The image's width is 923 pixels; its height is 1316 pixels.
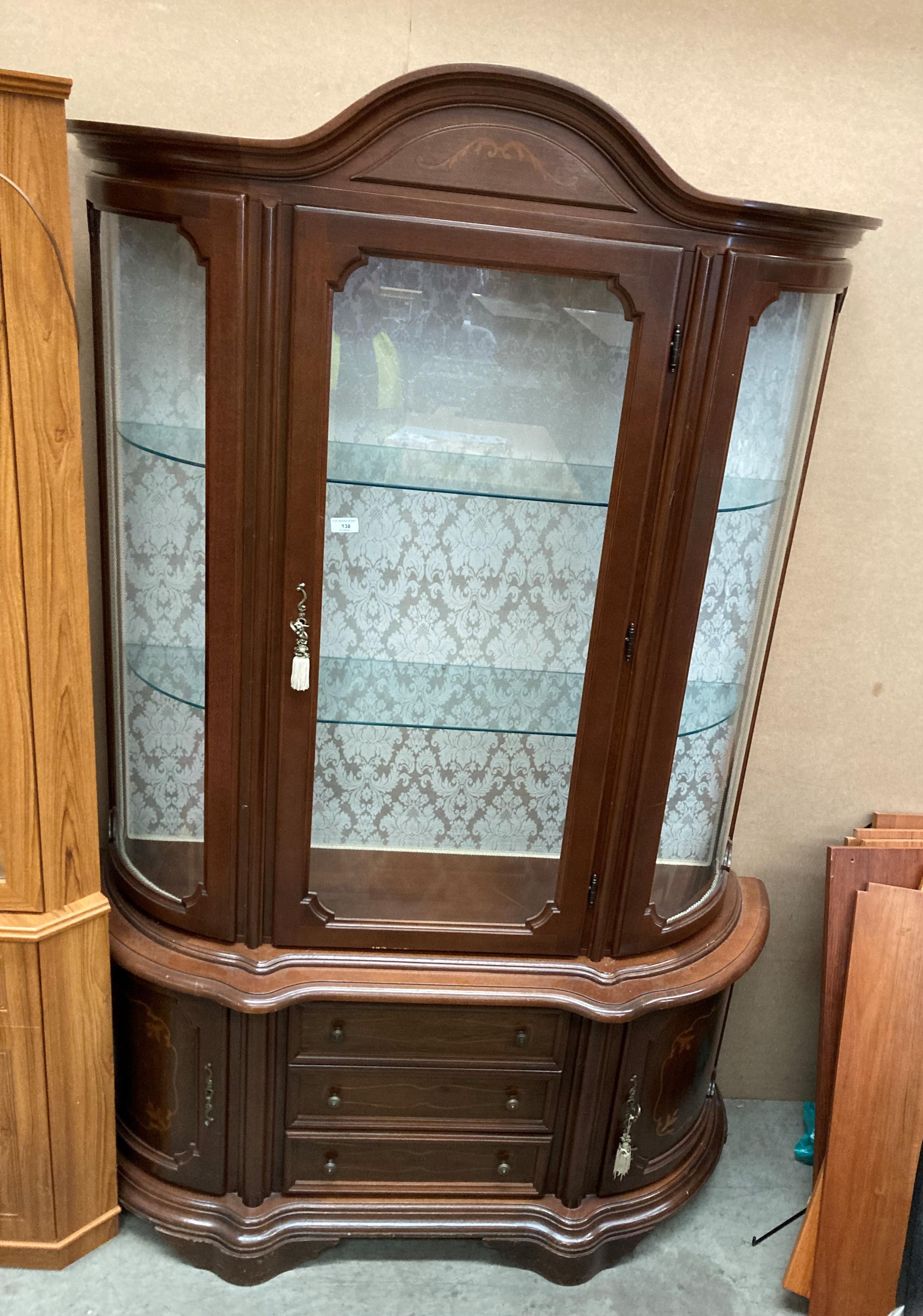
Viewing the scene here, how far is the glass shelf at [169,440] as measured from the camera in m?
1.78

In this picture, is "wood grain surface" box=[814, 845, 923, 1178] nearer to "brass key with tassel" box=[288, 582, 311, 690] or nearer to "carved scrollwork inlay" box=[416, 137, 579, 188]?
"brass key with tassel" box=[288, 582, 311, 690]

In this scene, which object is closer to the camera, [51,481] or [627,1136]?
[51,481]

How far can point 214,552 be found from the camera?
5.79 ft

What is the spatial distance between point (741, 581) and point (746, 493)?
0.17m

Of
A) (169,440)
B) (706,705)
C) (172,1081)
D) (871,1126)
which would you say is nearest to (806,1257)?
(871,1126)

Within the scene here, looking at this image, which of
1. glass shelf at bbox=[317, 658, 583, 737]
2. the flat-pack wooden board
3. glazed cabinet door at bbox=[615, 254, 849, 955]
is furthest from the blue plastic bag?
glass shelf at bbox=[317, 658, 583, 737]

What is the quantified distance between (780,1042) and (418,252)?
2046mm

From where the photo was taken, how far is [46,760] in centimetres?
186

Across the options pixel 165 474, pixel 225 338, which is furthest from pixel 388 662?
pixel 225 338

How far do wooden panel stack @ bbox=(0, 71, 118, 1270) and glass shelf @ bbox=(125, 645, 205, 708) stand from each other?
13cm

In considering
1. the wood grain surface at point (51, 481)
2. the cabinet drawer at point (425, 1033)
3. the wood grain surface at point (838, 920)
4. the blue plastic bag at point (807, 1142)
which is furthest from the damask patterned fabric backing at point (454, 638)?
the blue plastic bag at point (807, 1142)

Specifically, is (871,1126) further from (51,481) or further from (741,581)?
(51,481)

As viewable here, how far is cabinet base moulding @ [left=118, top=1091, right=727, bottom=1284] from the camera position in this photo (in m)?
2.12

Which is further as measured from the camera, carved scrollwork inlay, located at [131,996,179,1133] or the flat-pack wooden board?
the flat-pack wooden board
